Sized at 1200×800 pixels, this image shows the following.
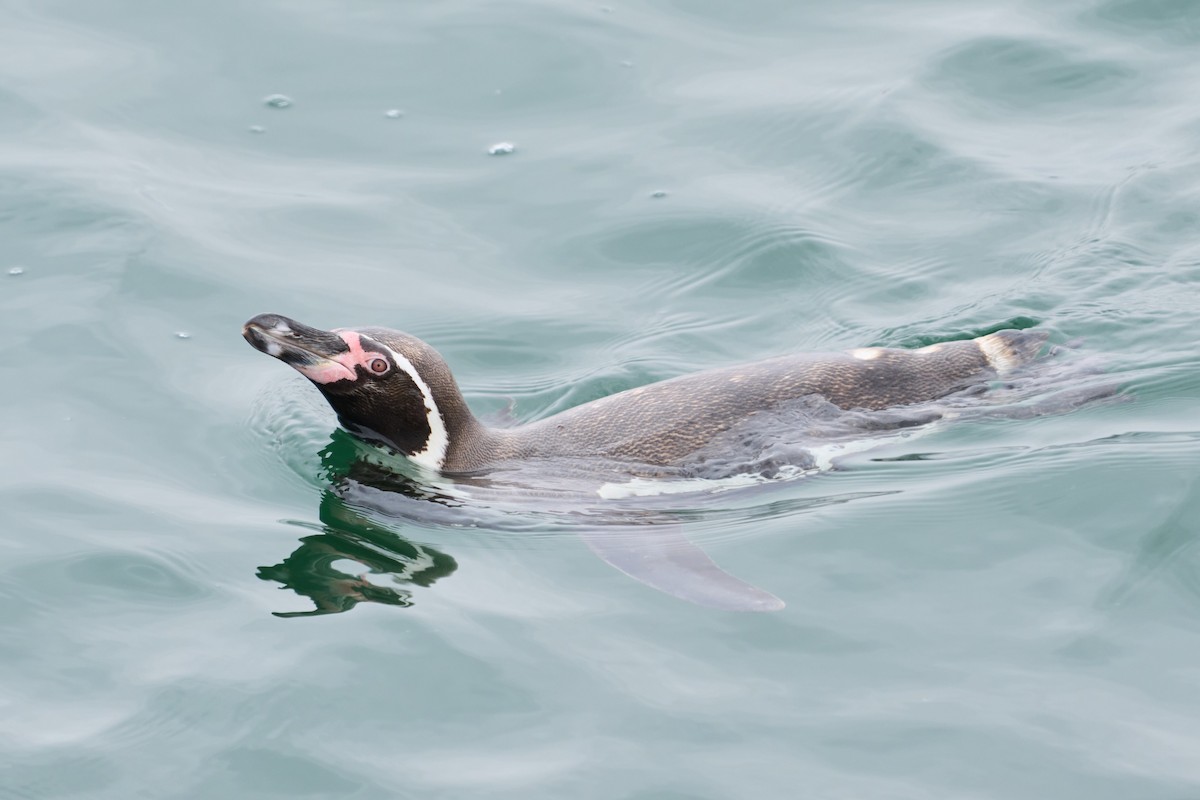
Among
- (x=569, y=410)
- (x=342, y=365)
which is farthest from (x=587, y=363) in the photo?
(x=342, y=365)

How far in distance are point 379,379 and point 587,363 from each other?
8.36ft

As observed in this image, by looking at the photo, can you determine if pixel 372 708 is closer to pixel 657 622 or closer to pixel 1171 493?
pixel 657 622

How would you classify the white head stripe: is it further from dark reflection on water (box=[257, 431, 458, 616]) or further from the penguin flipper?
the penguin flipper

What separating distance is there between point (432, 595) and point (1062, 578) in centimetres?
338

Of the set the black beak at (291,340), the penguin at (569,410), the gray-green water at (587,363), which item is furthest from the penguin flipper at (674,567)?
the black beak at (291,340)

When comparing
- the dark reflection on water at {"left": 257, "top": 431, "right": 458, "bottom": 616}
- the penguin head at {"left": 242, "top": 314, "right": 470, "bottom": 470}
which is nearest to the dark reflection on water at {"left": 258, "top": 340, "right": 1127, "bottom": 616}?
the dark reflection on water at {"left": 257, "top": 431, "right": 458, "bottom": 616}

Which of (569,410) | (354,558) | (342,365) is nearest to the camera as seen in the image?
(354,558)

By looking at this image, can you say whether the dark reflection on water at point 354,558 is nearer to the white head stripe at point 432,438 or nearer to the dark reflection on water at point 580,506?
the dark reflection on water at point 580,506

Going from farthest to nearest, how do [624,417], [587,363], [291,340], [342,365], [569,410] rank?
[587,363] < [569,410] < [624,417] < [342,365] < [291,340]

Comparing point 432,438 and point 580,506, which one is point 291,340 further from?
point 580,506

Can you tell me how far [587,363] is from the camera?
11.9m

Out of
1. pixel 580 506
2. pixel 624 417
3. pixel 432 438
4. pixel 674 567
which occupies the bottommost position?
pixel 674 567

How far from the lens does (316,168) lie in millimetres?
14148

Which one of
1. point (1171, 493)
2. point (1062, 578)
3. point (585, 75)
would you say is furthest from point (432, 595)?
point (585, 75)
